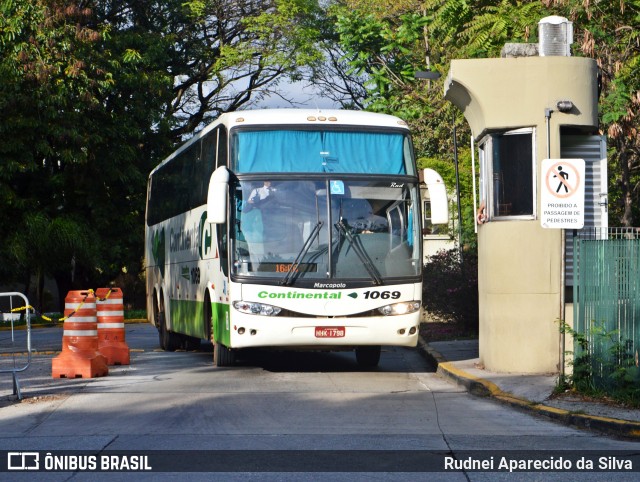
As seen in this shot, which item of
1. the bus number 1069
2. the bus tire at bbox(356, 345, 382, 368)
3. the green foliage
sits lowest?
the bus tire at bbox(356, 345, 382, 368)

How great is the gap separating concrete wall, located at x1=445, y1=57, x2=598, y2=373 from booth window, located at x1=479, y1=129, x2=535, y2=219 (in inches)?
5.2

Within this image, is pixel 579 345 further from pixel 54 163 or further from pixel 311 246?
pixel 54 163

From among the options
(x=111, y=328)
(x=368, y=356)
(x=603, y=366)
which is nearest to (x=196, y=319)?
(x=111, y=328)

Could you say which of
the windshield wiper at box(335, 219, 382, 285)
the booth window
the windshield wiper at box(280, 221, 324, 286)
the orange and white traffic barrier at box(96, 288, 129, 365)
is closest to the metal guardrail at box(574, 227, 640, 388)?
the booth window

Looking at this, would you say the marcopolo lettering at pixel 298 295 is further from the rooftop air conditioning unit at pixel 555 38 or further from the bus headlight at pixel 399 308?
the rooftop air conditioning unit at pixel 555 38

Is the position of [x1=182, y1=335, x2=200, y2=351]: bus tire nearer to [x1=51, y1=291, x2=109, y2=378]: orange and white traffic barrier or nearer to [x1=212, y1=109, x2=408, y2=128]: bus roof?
[x1=51, y1=291, x2=109, y2=378]: orange and white traffic barrier

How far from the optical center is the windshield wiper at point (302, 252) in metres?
15.2

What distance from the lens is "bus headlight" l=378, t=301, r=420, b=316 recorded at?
15.6 meters

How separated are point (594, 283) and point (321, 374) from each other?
17.3 ft

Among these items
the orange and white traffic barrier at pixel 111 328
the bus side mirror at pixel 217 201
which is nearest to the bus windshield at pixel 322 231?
the bus side mirror at pixel 217 201

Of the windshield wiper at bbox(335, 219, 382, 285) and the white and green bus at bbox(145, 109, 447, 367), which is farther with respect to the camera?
the windshield wiper at bbox(335, 219, 382, 285)

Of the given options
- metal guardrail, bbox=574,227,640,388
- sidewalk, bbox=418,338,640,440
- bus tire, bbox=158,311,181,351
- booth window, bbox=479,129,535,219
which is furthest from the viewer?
bus tire, bbox=158,311,181,351

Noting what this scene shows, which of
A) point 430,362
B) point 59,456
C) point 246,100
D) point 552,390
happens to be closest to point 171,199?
point 430,362

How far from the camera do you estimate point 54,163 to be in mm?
37312
